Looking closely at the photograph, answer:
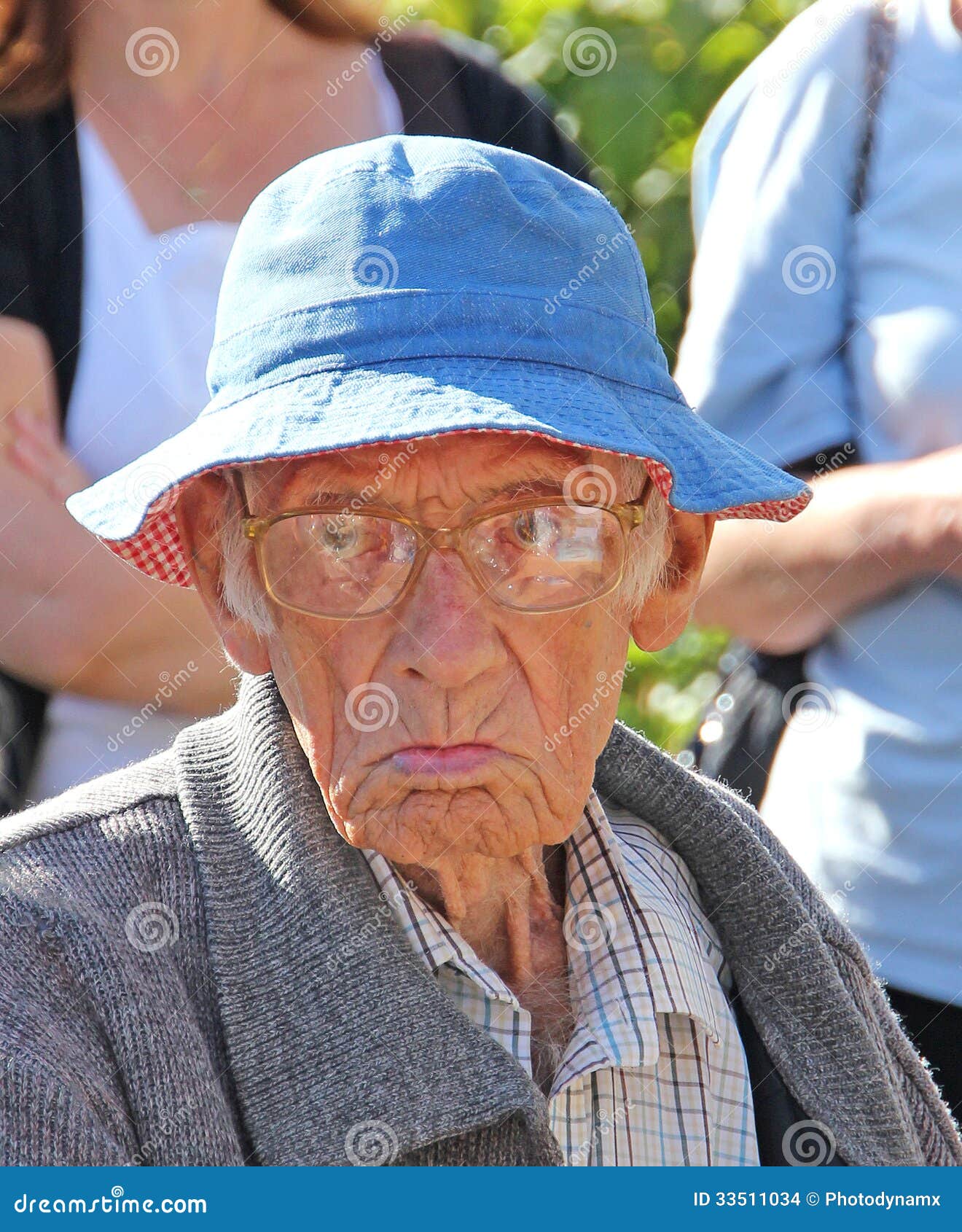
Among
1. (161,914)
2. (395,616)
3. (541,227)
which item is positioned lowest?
(161,914)

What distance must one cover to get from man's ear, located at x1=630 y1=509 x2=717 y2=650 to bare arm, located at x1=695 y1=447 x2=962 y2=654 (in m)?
0.33

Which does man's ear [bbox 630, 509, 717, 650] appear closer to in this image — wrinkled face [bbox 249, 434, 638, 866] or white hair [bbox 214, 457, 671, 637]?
white hair [bbox 214, 457, 671, 637]

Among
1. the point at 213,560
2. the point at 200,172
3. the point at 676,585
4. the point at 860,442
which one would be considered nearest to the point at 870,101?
the point at 860,442

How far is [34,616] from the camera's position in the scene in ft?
7.64

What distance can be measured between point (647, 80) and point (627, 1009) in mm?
2874

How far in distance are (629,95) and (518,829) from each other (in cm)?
282

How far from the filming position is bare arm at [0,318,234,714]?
2334 mm

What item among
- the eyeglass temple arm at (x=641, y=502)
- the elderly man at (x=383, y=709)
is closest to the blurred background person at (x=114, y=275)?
the elderly man at (x=383, y=709)

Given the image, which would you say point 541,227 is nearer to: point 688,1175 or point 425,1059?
point 425,1059

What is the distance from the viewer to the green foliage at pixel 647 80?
4125 millimetres

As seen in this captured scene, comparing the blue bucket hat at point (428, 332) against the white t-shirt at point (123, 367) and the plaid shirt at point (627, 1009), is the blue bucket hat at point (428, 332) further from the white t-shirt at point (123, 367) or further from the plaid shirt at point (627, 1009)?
the plaid shirt at point (627, 1009)

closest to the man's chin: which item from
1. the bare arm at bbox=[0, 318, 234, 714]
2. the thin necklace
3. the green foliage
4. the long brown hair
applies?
the bare arm at bbox=[0, 318, 234, 714]


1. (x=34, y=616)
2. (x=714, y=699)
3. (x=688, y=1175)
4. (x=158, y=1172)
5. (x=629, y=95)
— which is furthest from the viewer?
(x=629, y=95)

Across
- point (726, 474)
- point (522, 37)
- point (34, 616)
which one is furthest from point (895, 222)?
point (522, 37)
